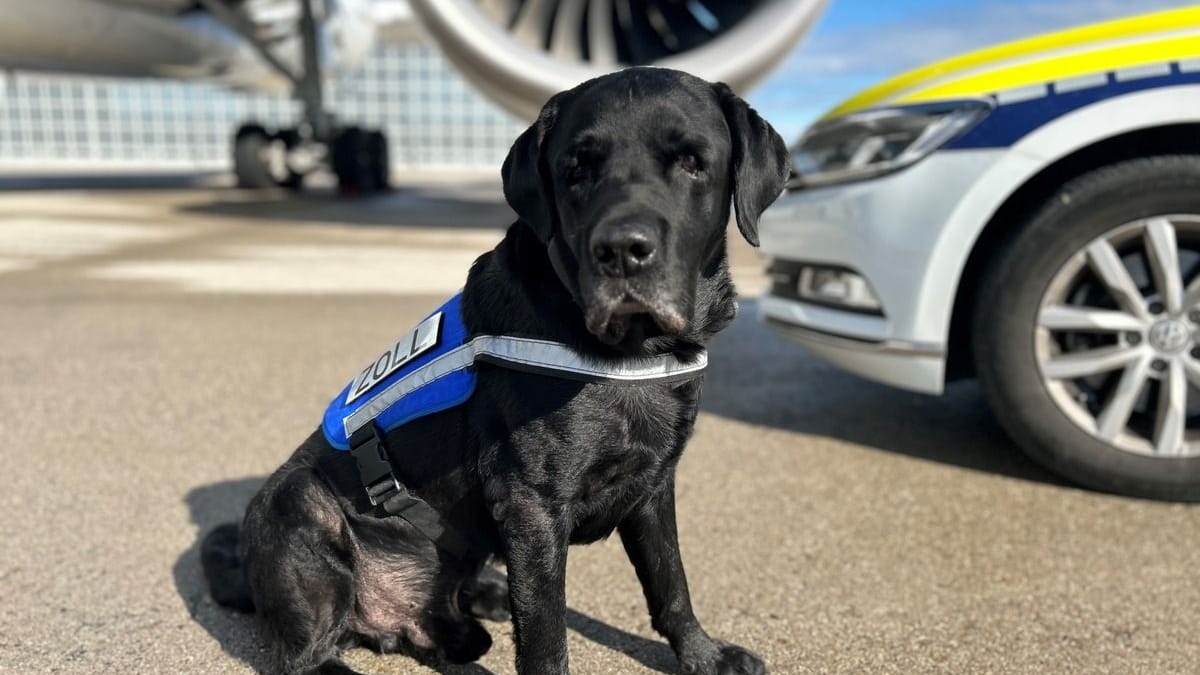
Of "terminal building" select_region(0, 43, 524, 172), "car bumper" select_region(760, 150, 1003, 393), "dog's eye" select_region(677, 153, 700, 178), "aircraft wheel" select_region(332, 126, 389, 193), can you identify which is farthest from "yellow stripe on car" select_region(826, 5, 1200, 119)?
"terminal building" select_region(0, 43, 524, 172)

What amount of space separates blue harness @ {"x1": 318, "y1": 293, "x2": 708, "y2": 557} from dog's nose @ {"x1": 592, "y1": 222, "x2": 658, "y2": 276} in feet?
0.70

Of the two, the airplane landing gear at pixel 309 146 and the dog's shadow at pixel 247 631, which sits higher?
the airplane landing gear at pixel 309 146

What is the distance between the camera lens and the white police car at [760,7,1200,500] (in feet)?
8.13

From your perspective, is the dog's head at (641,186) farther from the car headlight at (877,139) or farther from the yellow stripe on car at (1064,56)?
the yellow stripe on car at (1064,56)

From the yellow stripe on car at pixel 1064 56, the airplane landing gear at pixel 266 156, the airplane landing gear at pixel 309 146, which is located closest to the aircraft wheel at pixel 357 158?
the airplane landing gear at pixel 309 146

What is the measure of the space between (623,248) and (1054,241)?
1773 millimetres

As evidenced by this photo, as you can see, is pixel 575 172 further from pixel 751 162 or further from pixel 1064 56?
pixel 1064 56

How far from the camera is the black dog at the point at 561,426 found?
1.53 metres

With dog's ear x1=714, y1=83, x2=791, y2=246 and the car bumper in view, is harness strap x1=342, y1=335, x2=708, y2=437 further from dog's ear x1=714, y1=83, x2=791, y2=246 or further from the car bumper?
the car bumper

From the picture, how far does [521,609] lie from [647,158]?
839 mm

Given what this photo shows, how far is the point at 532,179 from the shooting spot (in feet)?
5.30

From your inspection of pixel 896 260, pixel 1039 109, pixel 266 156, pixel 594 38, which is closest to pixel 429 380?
pixel 896 260

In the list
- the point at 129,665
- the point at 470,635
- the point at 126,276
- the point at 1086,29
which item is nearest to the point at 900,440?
the point at 1086,29

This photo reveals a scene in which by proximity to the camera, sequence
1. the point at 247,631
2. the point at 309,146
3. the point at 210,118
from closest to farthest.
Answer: the point at 247,631 < the point at 309,146 < the point at 210,118
